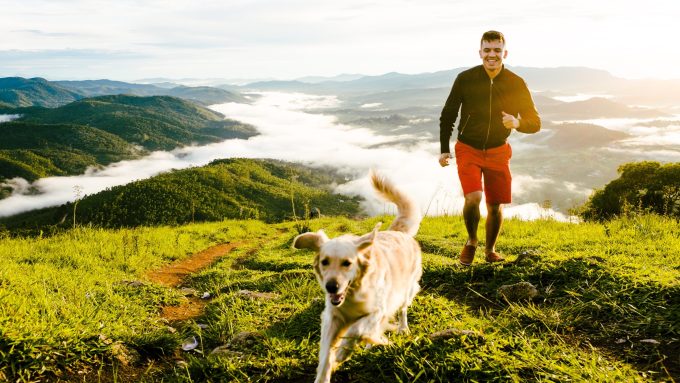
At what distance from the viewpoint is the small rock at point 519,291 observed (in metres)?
6.03

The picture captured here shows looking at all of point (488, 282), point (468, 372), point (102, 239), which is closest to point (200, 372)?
point (468, 372)

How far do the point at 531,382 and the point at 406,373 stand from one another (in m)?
0.92

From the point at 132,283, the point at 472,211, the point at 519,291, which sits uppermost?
the point at 472,211

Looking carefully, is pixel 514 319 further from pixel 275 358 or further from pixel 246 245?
pixel 246 245

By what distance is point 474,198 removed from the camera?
7250 millimetres


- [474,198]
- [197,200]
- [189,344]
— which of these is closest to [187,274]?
[189,344]

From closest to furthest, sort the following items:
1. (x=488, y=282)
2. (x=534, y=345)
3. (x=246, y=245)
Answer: (x=534, y=345) → (x=488, y=282) → (x=246, y=245)

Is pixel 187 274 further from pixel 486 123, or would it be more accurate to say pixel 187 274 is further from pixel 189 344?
pixel 486 123

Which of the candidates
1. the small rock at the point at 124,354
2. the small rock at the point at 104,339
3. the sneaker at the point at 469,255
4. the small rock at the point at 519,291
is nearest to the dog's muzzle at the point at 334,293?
the small rock at the point at 124,354

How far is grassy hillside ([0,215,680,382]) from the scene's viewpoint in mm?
3701

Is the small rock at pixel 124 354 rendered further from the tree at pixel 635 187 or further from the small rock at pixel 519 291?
the tree at pixel 635 187

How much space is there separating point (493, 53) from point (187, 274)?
9.10 meters

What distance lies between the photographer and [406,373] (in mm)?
3547

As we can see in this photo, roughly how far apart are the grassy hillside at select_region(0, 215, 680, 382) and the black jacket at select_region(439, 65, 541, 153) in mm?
2039
